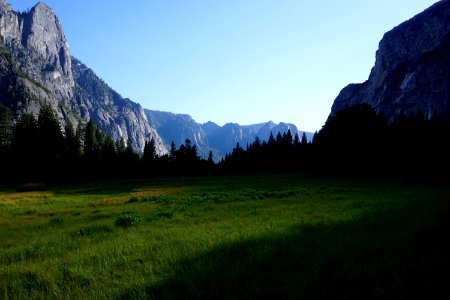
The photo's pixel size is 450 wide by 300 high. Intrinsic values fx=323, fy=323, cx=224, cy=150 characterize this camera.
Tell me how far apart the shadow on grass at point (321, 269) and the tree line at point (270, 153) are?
42.2 meters

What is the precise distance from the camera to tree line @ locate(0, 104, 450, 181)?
62562 millimetres

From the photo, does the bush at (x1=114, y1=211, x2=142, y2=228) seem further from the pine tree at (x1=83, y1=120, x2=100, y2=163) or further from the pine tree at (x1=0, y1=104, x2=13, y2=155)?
the pine tree at (x1=83, y1=120, x2=100, y2=163)

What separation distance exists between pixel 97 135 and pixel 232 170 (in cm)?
5844

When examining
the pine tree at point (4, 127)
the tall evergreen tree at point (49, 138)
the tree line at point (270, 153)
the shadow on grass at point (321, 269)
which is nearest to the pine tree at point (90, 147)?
the tree line at point (270, 153)

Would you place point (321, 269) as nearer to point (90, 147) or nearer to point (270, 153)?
point (90, 147)

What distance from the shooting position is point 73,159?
3841 inches

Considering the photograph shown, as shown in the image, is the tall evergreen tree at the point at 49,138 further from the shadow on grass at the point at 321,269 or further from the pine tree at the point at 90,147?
the shadow on grass at the point at 321,269

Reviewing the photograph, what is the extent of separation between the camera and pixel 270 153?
14062 cm

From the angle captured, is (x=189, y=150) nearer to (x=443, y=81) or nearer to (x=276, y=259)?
(x=276, y=259)

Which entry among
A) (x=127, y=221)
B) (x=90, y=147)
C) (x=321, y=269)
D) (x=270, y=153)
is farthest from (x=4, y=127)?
(x=321, y=269)

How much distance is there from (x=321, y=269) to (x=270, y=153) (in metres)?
135

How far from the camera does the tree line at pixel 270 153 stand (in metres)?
62.6

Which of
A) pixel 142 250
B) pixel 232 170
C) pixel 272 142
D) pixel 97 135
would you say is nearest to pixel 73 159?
Answer: pixel 97 135

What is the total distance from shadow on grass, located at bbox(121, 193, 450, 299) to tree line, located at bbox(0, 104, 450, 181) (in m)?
42.2
